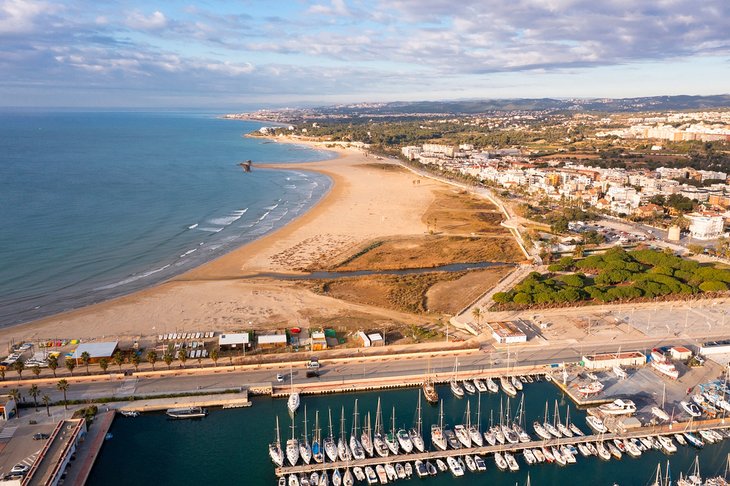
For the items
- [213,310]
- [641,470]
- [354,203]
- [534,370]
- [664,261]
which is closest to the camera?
[641,470]

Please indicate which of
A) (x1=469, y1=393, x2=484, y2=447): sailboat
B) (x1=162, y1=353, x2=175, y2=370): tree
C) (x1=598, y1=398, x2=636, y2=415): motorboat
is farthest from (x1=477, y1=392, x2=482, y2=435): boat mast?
(x1=162, y1=353, x2=175, y2=370): tree

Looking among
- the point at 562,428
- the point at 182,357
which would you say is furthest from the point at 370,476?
the point at 182,357

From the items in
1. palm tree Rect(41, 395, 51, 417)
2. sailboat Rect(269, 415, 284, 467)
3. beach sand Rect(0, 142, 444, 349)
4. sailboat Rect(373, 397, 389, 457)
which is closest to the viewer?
sailboat Rect(269, 415, 284, 467)

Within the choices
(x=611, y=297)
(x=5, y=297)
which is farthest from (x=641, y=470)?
(x=5, y=297)

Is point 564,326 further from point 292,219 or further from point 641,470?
point 292,219

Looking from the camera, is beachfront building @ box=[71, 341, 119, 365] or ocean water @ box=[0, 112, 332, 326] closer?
beachfront building @ box=[71, 341, 119, 365]

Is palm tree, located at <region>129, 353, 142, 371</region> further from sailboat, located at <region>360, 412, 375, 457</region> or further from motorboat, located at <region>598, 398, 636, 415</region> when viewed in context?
motorboat, located at <region>598, 398, 636, 415</region>

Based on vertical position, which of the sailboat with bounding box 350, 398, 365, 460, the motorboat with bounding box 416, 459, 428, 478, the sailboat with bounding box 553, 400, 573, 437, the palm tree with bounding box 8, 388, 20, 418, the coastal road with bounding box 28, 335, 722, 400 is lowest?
the motorboat with bounding box 416, 459, 428, 478
